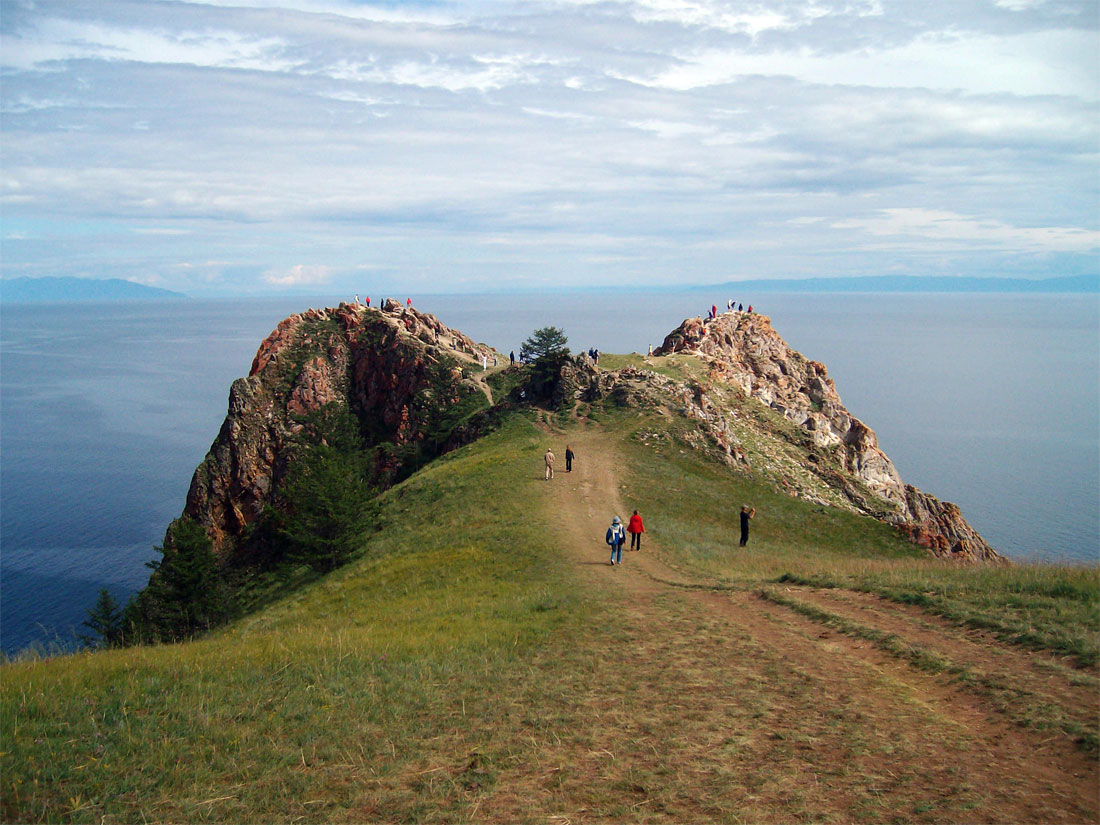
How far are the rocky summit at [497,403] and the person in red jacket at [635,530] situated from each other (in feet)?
45.7

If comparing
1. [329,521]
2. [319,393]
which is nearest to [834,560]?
[329,521]

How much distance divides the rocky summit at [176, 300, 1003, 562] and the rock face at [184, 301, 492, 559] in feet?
0.41

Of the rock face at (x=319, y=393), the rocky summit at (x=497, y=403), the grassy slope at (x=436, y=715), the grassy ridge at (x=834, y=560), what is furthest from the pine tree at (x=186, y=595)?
the rock face at (x=319, y=393)

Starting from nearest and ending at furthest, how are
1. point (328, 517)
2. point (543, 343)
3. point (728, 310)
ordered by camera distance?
point (328, 517) < point (543, 343) < point (728, 310)

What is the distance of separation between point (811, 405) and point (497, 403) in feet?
91.0

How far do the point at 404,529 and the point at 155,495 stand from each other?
74.2 m

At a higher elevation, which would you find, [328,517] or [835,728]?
[835,728]

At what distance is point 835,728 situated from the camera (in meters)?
9.84

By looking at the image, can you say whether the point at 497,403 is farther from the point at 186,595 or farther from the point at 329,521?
the point at 186,595

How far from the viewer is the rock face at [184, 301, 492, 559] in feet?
190

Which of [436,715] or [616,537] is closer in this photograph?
[436,715]

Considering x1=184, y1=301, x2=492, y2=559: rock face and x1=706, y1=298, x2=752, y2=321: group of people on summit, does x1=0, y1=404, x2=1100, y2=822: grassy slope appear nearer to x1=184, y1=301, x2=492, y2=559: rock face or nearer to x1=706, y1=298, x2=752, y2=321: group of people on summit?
x1=184, y1=301, x2=492, y2=559: rock face

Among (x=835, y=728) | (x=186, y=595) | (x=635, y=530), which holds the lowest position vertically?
(x=186, y=595)

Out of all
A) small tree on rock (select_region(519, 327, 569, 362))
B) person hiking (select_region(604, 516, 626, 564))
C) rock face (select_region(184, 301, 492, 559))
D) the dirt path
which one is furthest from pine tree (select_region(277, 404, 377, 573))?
small tree on rock (select_region(519, 327, 569, 362))
